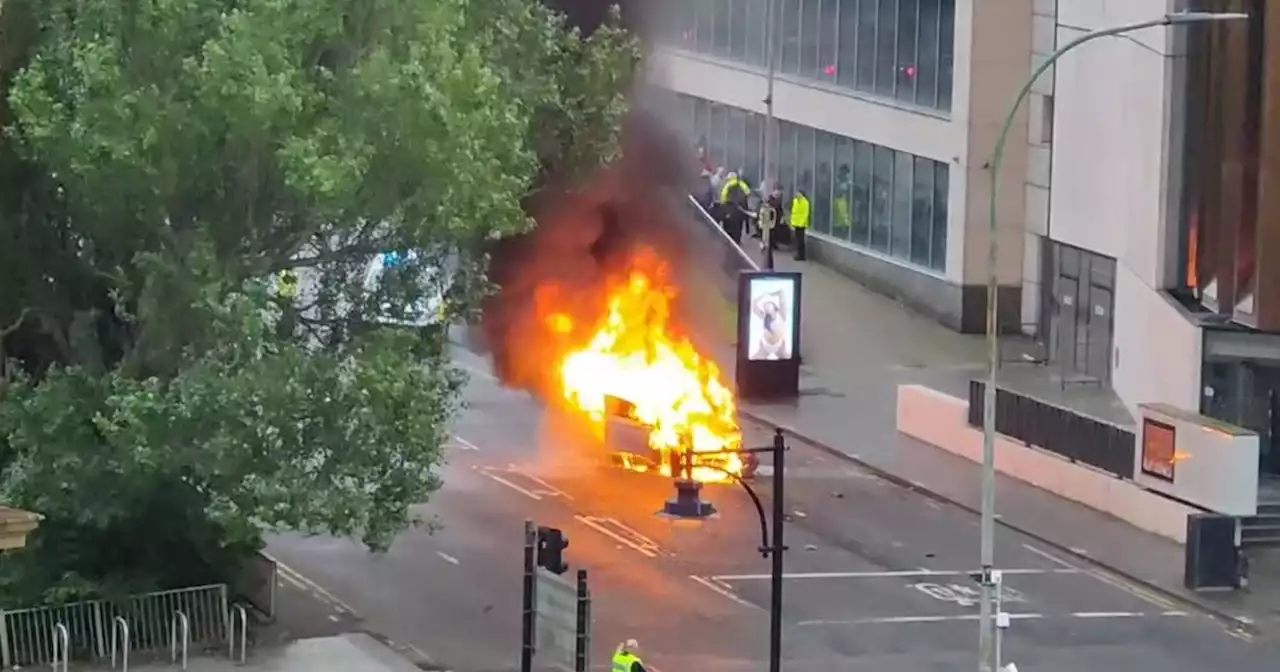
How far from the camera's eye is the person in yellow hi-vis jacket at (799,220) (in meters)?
52.6

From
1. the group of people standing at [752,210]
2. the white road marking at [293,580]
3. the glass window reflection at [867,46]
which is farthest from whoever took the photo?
the glass window reflection at [867,46]

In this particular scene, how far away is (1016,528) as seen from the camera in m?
33.0

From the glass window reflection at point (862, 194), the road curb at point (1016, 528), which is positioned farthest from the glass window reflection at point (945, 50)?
the road curb at point (1016, 528)

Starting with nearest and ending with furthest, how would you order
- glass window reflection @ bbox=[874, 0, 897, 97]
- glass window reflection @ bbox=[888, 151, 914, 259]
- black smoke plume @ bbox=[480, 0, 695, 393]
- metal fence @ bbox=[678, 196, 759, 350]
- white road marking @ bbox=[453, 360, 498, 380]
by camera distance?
black smoke plume @ bbox=[480, 0, 695, 393]
white road marking @ bbox=[453, 360, 498, 380]
metal fence @ bbox=[678, 196, 759, 350]
glass window reflection @ bbox=[888, 151, 914, 259]
glass window reflection @ bbox=[874, 0, 897, 97]

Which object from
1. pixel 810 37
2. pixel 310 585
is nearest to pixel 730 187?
pixel 810 37

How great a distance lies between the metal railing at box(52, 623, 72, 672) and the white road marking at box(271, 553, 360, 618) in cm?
343

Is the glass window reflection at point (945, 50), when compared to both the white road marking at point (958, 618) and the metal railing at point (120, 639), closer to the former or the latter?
the white road marking at point (958, 618)

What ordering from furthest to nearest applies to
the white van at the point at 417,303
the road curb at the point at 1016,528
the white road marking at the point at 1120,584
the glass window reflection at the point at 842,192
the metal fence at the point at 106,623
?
1. the glass window reflection at the point at 842,192
2. the white road marking at the point at 1120,584
3. the road curb at the point at 1016,528
4. the metal fence at the point at 106,623
5. the white van at the point at 417,303

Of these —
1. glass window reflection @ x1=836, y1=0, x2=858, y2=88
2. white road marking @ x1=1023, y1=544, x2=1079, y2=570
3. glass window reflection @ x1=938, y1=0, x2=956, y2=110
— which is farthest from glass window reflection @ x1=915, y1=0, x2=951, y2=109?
white road marking @ x1=1023, y1=544, x2=1079, y2=570

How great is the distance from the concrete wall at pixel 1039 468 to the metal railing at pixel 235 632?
13.2 metres

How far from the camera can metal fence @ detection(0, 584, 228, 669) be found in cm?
2484

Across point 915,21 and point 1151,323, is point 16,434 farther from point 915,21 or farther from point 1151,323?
point 915,21

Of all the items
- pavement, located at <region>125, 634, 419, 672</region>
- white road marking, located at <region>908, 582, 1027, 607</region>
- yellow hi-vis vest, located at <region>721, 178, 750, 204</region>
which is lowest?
white road marking, located at <region>908, 582, 1027, 607</region>

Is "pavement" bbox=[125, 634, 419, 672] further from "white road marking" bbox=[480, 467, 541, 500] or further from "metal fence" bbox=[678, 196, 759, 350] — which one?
"metal fence" bbox=[678, 196, 759, 350]
